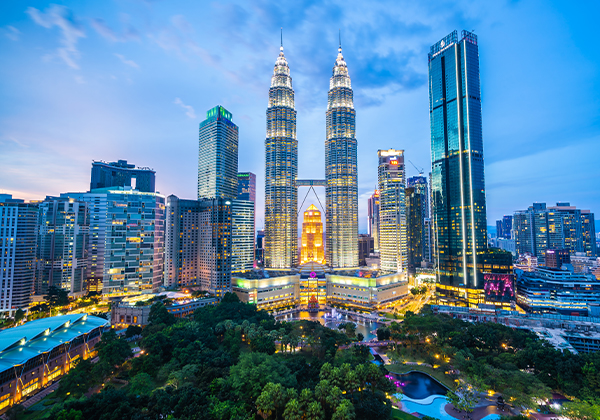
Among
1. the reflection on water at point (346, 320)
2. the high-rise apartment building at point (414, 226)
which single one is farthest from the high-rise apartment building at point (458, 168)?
the high-rise apartment building at point (414, 226)

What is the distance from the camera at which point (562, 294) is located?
88.6 m

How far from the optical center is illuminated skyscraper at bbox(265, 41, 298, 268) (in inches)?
5979

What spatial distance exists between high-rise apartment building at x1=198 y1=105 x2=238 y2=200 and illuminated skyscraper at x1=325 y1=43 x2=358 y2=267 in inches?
2304

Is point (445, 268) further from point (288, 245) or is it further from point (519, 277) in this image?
point (288, 245)

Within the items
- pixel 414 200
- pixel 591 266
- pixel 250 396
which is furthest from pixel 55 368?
pixel 591 266

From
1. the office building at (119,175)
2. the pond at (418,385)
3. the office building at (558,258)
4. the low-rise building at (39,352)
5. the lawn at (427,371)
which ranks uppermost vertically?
the office building at (119,175)

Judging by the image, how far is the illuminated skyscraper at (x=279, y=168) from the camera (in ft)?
498

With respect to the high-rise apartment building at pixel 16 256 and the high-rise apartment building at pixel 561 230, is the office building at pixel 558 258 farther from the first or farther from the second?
the high-rise apartment building at pixel 16 256

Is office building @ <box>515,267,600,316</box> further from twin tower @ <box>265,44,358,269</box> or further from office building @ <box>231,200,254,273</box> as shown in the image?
office building @ <box>231,200,254,273</box>

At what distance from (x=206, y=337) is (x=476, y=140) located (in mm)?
117247

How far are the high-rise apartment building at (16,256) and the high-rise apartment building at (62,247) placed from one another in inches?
274

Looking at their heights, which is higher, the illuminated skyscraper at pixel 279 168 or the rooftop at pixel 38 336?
the illuminated skyscraper at pixel 279 168

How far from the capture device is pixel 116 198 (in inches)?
3509

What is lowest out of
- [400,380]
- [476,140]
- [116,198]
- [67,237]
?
[400,380]
